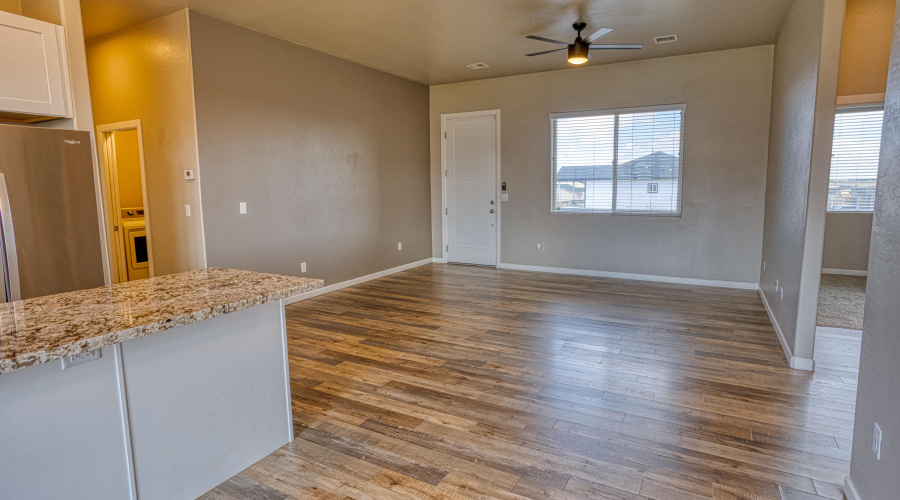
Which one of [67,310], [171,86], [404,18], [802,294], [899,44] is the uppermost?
[404,18]

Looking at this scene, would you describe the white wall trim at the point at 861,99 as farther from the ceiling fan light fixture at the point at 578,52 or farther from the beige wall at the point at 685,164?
the ceiling fan light fixture at the point at 578,52

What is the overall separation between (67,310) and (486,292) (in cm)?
440

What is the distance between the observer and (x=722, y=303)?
508cm

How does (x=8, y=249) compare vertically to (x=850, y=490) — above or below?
above

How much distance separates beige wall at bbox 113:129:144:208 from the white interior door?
14.0 feet

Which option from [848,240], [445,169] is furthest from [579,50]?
[848,240]

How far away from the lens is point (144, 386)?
5.92ft

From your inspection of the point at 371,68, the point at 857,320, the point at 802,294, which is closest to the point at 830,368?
the point at 802,294

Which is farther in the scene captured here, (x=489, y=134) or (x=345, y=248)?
(x=489, y=134)

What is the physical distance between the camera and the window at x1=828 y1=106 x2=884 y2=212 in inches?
247

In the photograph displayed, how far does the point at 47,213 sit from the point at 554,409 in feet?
10.8

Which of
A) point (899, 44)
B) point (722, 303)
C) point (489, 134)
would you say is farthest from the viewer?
point (489, 134)

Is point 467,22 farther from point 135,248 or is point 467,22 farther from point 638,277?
point 135,248

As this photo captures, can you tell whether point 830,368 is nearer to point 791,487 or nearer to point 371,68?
point 791,487
